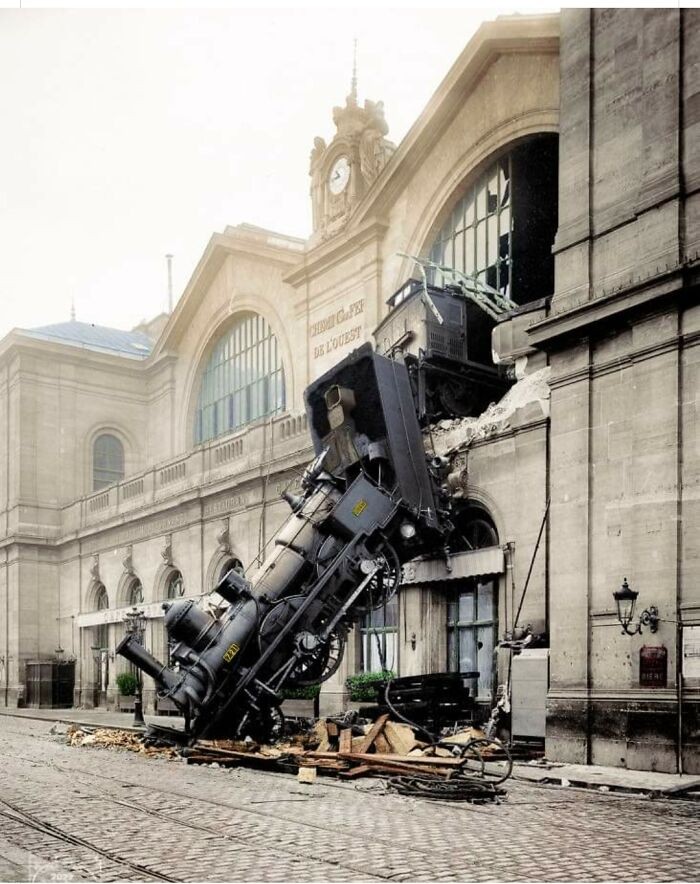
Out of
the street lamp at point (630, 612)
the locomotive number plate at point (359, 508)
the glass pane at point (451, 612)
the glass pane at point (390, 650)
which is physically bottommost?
the glass pane at point (390, 650)

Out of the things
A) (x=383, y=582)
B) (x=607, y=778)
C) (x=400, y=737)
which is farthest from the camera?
(x=383, y=582)

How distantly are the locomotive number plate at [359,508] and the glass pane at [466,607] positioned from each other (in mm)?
3799

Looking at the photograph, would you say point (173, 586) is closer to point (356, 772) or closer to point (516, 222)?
point (516, 222)

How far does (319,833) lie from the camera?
10820mm

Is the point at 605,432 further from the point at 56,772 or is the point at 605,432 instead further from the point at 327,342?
the point at 327,342

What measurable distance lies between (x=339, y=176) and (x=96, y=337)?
22.4m

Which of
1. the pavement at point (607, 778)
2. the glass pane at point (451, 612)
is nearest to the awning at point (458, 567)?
the glass pane at point (451, 612)

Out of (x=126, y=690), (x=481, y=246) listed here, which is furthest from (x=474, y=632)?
(x=126, y=690)

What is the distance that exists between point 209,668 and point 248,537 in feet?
38.3

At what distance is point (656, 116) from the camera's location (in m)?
17.6

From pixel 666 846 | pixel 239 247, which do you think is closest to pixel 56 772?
pixel 666 846

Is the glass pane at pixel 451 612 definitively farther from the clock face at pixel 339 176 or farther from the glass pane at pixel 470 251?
the clock face at pixel 339 176

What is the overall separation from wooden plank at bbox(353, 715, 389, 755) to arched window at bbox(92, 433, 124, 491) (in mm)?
31410

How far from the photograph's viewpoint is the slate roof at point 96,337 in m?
48.6
